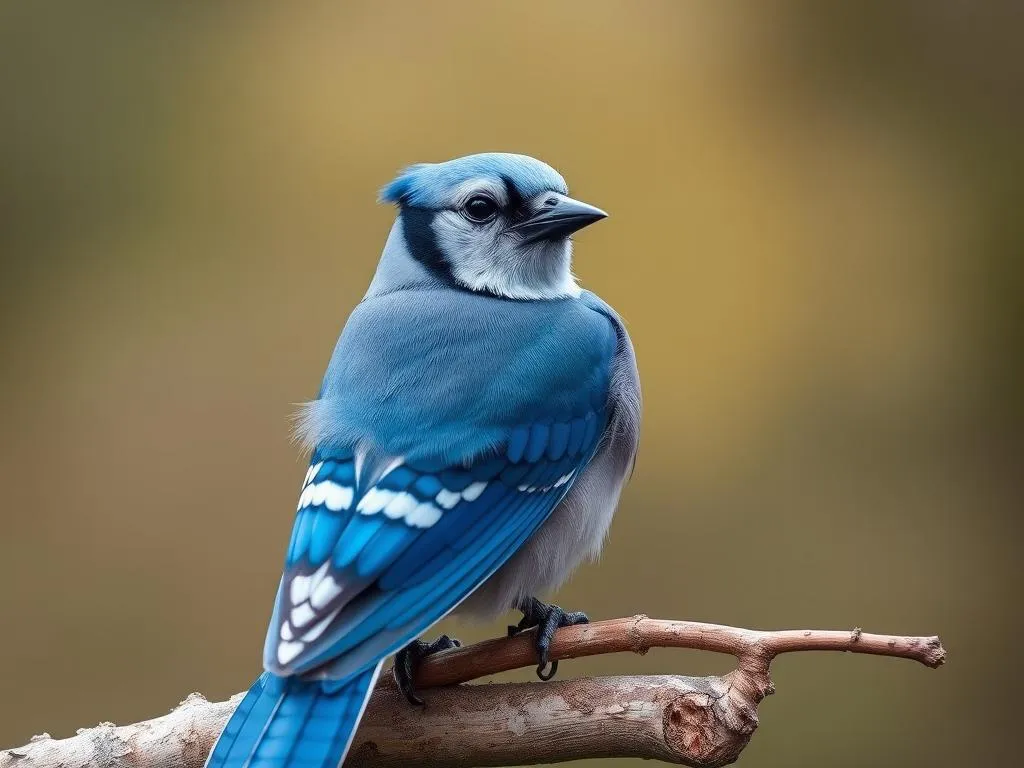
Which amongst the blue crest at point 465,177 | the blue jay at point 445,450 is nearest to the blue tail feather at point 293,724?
the blue jay at point 445,450

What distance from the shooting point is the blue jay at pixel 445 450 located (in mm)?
1643

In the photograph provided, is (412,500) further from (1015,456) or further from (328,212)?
(1015,456)

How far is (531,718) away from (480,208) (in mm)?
839

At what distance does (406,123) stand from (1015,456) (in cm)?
205

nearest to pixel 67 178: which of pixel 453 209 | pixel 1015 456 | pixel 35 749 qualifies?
pixel 453 209

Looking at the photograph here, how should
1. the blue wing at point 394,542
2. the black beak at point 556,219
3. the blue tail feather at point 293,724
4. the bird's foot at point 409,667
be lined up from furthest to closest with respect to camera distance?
1. the black beak at point 556,219
2. the bird's foot at point 409,667
3. the blue wing at point 394,542
4. the blue tail feather at point 293,724

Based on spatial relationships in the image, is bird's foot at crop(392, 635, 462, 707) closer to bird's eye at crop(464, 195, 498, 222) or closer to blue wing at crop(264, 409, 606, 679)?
blue wing at crop(264, 409, 606, 679)

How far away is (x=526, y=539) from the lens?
1886 mm

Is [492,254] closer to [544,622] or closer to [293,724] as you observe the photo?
[544,622]

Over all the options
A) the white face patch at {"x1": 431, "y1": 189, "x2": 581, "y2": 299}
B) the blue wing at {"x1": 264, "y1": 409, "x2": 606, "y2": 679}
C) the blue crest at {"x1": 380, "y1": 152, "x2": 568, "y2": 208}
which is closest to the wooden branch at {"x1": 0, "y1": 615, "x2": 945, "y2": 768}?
the blue wing at {"x1": 264, "y1": 409, "x2": 606, "y2": 679}

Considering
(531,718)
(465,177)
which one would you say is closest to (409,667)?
(531,718)

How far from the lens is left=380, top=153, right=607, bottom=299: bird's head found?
6.99 ft

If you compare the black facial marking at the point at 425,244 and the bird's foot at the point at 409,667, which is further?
the black facial marking at the point at 425,244

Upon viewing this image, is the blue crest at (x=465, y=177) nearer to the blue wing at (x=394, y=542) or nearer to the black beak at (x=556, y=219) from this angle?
the black beak at (x=556, y=219)
